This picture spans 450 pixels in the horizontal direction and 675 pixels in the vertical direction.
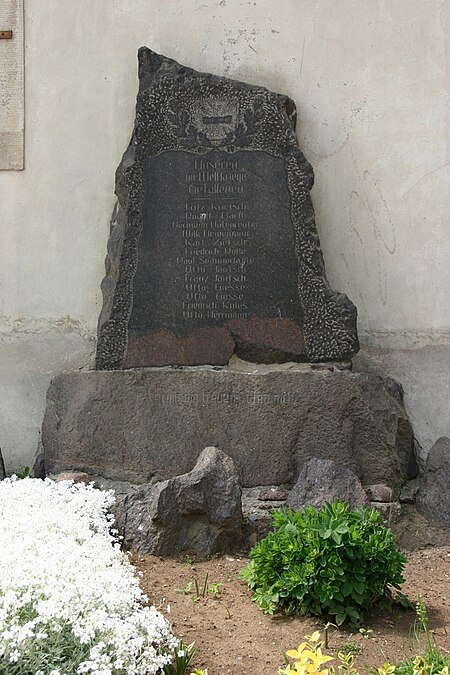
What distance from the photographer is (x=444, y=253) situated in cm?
589

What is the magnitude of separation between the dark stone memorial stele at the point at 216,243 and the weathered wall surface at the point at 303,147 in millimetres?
564

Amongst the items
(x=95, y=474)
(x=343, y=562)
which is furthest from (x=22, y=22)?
(x=343, y=562)

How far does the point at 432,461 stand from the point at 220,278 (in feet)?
5.77

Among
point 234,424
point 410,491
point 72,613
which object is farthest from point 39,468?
point 72,613

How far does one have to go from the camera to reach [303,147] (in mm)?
6102

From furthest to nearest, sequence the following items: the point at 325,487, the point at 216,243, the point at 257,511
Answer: the point at 216,243, the point at 257,511, the point at 325,487

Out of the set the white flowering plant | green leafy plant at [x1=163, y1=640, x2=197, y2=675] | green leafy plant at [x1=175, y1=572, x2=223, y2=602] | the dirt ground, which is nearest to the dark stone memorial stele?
the dirt ground

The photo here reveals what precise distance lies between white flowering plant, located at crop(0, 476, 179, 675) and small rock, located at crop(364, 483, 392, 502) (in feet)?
5.73

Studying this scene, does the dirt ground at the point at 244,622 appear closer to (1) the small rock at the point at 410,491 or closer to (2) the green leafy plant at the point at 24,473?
(1) the small rock at the point at 410,491

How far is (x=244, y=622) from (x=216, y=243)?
2759 mm

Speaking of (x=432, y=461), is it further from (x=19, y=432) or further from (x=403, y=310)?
(x=19, y=432)

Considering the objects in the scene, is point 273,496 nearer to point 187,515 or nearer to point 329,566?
point 187,515

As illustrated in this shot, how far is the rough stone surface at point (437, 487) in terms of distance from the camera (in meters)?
4.97

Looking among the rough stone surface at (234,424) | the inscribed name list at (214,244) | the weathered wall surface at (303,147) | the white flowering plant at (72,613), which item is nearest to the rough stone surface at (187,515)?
the white flowering plant at (72,613)
